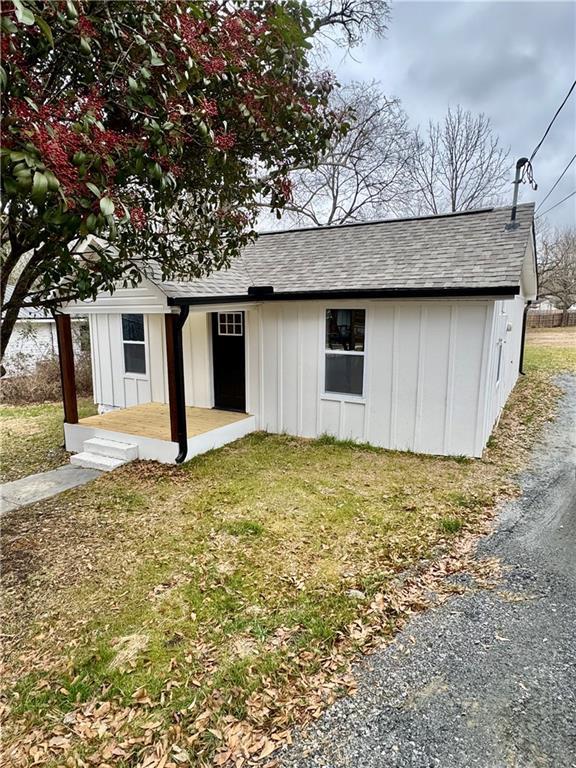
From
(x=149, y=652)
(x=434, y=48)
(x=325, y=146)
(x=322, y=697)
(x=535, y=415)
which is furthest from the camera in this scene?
(x=535, y=415)

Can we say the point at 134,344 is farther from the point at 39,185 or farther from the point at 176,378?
the point at 39,185

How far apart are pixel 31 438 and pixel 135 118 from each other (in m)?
6.85

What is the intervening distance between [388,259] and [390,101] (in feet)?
44.9

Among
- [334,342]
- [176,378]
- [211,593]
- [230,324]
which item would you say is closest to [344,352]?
[334,342]

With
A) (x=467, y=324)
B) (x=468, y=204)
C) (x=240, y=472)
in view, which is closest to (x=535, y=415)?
(x=467, y=324)

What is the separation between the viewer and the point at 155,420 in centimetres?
773

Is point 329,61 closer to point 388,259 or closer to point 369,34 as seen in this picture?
point 369,34

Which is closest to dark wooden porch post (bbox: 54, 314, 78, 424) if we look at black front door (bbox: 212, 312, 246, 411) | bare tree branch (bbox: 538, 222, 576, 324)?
black front door (bbox: 212, 312, 246, 411)

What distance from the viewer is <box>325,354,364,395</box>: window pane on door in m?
7.32

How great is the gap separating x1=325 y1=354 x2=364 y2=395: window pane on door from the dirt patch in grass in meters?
4.58

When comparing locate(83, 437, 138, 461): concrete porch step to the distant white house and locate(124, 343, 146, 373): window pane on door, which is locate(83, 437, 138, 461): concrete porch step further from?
the distant white house

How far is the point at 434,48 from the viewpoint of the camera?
7445 mm

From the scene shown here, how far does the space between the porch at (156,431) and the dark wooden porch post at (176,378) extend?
11 centimetres

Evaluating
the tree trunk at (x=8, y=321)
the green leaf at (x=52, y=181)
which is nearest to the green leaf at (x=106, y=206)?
the green leaf at (x=52, y=181)
